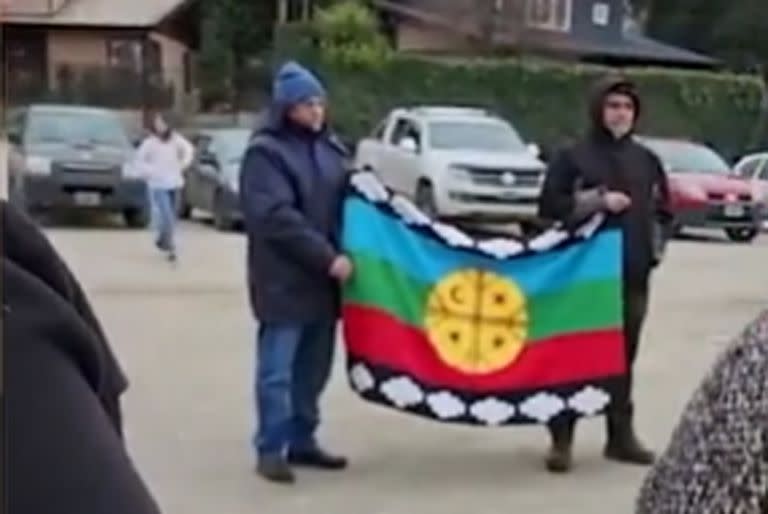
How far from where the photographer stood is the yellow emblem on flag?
8.48 m

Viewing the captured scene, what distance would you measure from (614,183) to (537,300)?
0.60m

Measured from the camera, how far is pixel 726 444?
2100 mm

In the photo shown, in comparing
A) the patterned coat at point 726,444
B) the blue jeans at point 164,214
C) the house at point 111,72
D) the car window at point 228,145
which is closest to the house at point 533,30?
the house at point 111,72

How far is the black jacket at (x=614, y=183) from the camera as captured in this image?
27.9ft

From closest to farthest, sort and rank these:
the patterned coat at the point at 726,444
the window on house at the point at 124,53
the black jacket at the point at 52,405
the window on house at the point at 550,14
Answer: the black jacket at the point at 52,405
the patterned coat at the point at 726,444
the window on house at the point at 124,53
the window on house at the point at 550,14

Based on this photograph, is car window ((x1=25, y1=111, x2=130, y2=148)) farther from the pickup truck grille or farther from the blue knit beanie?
the blue knit beanie

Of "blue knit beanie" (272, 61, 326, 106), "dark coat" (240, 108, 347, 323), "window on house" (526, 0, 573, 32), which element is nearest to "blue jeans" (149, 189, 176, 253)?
"dark coat" (240, 108, 347, 323)

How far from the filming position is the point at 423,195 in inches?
1105

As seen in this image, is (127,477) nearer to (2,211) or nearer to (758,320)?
(2,211)

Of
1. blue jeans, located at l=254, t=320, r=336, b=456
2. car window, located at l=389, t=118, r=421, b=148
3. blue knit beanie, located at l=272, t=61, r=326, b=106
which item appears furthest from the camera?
car window, located at l=389, t=118, r=421, b=148

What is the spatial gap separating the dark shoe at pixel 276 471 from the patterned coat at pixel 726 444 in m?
6.19

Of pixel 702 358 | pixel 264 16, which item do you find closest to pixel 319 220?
pixel 702 358

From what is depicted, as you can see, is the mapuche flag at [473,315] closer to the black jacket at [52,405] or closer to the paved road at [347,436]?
the paved road at [347,436]

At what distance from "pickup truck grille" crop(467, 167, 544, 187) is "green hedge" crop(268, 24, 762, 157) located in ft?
41.1
